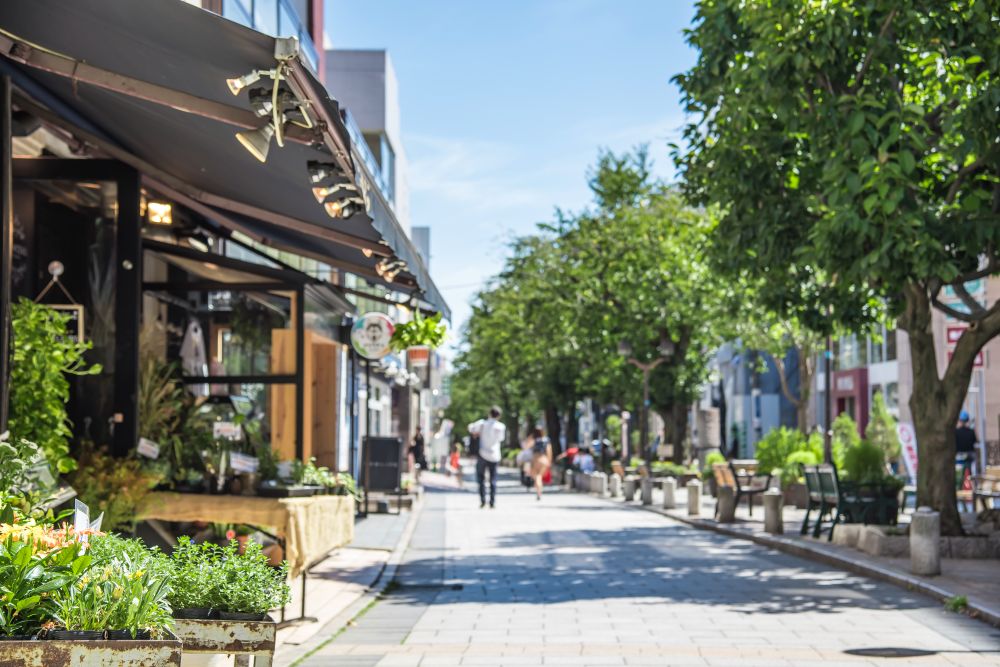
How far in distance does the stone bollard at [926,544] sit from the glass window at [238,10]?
849 centimetres

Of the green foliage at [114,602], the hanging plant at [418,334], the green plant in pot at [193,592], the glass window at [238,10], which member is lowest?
the green plant in pot at [193,592]

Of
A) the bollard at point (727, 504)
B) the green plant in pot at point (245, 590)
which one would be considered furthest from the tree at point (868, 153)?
the green plant in pot at point (245, 590)

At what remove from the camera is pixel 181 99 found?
657 centimetres

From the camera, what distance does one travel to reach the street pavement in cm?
884

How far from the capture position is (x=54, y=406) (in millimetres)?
7781

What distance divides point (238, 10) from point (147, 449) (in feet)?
24.7

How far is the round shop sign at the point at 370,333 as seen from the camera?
20.4m

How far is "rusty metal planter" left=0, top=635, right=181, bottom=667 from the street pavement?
5.22 m

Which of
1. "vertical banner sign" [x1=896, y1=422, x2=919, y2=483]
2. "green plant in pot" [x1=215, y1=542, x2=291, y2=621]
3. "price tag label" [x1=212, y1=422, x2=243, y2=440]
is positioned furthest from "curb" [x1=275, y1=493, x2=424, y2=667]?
"vertical banner sign" [x1=896, y1=422, x2=919, y2=483]

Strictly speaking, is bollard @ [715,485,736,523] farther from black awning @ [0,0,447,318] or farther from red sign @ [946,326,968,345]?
black awning @ [0,0,447,318]

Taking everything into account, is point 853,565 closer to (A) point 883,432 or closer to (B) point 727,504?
(B) point 727,504

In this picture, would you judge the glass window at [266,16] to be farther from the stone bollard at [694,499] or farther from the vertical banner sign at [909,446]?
the vertical banner sign at [909,446]

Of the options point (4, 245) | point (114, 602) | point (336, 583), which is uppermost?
point (4, 245)

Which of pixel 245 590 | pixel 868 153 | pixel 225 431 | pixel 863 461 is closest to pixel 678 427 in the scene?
pixel 863 461
